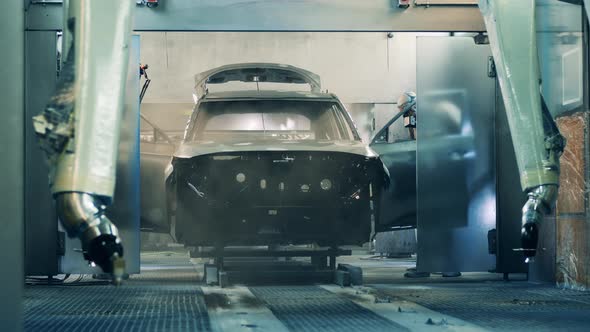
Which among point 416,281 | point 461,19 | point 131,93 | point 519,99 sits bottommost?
point 416,281

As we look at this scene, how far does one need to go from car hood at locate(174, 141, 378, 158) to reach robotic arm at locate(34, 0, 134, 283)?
5445 mm

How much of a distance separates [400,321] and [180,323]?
1.41 metres

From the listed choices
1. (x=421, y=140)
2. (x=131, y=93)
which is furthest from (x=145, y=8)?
(x=421, y=140)

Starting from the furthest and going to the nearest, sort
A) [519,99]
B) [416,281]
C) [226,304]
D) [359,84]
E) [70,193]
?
[359,84] → [416,281] → [226,304] → [519,99] → [70,193]

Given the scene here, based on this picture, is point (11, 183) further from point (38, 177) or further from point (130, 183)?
point (38, 177)

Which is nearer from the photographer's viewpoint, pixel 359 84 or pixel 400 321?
pixel 400 321

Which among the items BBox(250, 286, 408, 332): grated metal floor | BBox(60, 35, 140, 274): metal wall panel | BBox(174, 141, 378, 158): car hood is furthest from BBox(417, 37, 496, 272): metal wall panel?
BBox(60, 35, 140, 274): metal wall panel

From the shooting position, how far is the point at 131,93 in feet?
30.1

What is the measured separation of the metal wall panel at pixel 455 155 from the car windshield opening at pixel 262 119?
3.11 feet

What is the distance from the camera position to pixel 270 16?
9.14 m

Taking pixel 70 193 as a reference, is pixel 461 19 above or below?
above

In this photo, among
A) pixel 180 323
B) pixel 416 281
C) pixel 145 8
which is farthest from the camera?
pixel 416 281

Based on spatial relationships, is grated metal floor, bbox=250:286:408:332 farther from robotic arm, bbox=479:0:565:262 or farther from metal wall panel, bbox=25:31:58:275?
robotic arm, bbox=479:0:565:262

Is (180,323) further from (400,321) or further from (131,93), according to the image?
(131,93)
